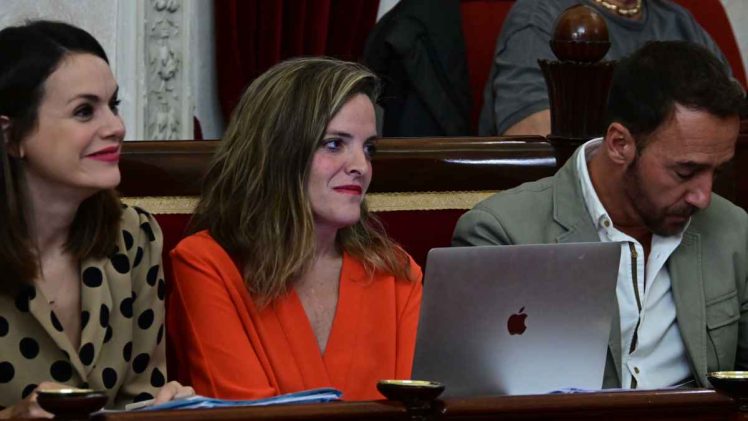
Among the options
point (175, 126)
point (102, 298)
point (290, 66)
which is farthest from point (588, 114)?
point (175, 126)

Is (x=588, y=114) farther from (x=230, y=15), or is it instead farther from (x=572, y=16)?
(x=230, y=15)

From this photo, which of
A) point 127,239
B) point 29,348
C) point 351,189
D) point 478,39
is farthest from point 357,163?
point 478,39

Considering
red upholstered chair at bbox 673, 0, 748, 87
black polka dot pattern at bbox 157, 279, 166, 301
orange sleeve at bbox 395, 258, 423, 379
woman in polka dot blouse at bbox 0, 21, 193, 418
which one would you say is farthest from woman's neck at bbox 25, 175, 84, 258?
red upholstered chair at bbox 673, 0, 748, 87

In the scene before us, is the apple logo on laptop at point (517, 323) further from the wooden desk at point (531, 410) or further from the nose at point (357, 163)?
the nose at point (357, 163)

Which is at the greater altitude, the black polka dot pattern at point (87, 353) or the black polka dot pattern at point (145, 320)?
the black polka dot pattern at point (145, 320)

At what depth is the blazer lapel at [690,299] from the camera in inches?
111

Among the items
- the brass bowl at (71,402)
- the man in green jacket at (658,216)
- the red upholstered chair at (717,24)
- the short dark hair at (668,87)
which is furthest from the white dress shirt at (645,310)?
the red upholstered chair at (717,24)

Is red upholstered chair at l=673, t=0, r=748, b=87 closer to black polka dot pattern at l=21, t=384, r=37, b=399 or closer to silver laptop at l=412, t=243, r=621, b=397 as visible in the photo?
silver laptop at l=412, t=243, r=621, b=397

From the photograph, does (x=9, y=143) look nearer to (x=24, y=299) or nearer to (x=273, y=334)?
(x=24, y=299)

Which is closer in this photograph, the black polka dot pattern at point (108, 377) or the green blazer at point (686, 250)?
the black polka dot pattern at point (108, 377)

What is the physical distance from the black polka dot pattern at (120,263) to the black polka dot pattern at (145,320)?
0.28ft

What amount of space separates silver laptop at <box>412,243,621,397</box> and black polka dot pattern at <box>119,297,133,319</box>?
55cm

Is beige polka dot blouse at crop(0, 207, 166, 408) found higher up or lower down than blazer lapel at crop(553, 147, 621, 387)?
lower down

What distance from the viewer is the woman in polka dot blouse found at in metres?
2.39
